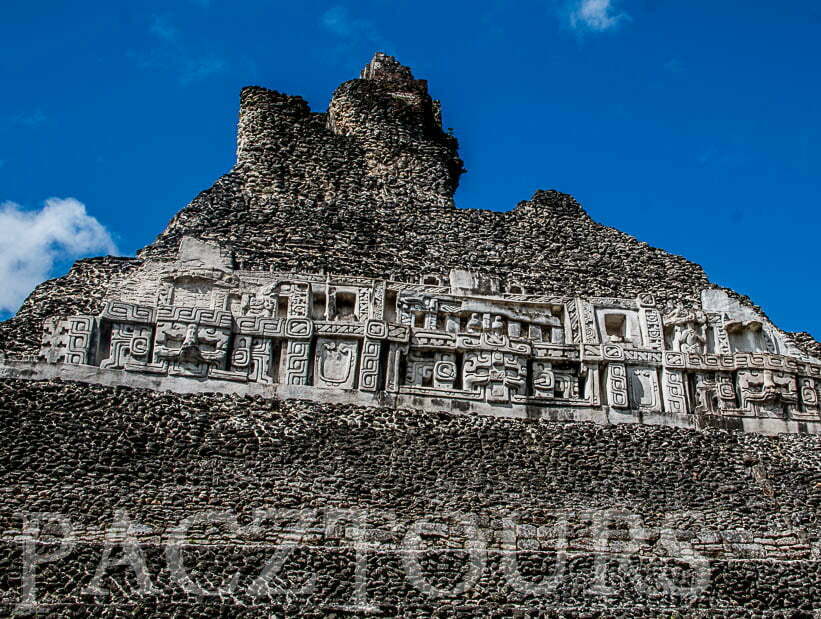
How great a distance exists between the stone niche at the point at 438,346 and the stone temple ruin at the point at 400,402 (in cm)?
3

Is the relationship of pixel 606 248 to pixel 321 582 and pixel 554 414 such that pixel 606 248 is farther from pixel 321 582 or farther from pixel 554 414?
pixel 321 582

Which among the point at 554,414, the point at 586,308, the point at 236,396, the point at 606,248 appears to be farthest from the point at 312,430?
the point at 606,248

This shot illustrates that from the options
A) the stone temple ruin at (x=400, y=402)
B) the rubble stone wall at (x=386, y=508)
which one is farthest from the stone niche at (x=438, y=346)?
the rubble stone wall at (x=386, y=508)

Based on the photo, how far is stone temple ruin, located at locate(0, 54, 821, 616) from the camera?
39.0ft

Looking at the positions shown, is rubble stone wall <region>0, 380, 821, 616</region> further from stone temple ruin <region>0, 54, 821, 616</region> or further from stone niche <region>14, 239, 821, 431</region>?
stone niche <region>14, 239, 821, 431</region>

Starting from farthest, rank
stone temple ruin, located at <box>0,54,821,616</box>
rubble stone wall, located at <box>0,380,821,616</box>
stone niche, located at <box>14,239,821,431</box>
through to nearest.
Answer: stone niche, located at <box>14,239,821,431</box>, stone temple ruin, located at <box>0,54,821,616</box>, rubble stone wall, located at <box>0,380,821,616</box>

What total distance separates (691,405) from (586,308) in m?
1.98

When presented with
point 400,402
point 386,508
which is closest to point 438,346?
point 400,402

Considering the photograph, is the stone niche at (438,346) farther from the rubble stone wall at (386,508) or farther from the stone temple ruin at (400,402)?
the rubble stone wall at (386,508)

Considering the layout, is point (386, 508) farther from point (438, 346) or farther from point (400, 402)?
point (438, 346)

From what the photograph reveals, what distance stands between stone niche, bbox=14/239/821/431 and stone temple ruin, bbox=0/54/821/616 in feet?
0.11

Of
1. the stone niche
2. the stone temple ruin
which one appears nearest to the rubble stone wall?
the stone temple ruin

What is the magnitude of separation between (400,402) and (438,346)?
41.4 inches

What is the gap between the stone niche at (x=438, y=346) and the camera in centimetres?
1397
